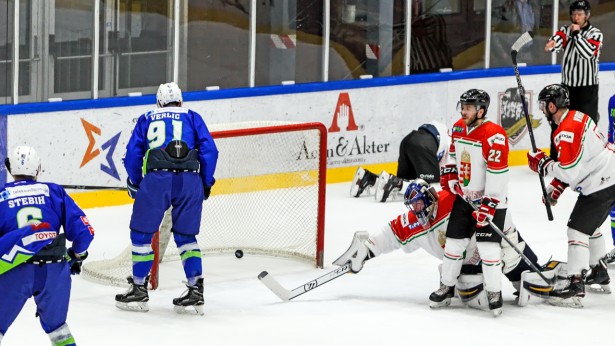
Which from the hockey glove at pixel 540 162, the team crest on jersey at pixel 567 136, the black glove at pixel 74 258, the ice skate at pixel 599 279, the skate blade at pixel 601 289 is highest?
the team crest on jersey at pixel 567 136

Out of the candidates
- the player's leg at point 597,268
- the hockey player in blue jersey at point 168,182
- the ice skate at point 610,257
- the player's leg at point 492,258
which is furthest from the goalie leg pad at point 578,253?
the hockey player in blue jersey at point 168,182

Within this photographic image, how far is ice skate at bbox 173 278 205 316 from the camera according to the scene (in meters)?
7.21

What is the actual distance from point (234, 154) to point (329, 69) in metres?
3.34

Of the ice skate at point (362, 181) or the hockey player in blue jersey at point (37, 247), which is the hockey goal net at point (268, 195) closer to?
the ice skate at point (362, 181)

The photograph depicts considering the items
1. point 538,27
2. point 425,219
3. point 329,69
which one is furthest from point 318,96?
point 425,219

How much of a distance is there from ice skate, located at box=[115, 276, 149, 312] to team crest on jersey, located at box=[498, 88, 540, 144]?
5.76 m

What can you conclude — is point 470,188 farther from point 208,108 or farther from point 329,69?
point 329,69

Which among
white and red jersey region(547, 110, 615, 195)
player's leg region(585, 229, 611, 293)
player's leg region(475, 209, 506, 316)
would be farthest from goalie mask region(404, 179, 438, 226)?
player's leg region(585, 229, 611, 293)

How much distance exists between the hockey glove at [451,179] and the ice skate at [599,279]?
1.07m

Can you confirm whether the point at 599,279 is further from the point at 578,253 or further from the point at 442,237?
the point at 442,237

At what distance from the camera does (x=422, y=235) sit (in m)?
7.59

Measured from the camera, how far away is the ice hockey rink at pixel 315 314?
22.4 ft

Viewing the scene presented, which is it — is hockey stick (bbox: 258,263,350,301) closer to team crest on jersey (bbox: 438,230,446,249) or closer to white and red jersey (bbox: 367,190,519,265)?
white and red jersey (bbox: 367,190,519,265)

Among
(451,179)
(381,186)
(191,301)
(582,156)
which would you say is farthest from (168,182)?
(381,186)
